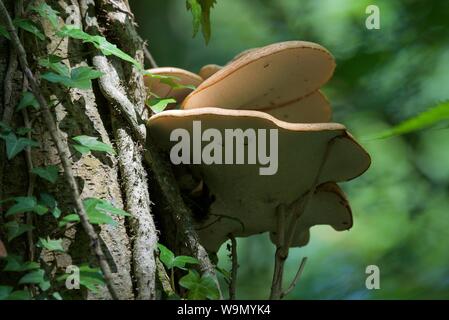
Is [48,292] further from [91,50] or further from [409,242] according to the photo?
[409,242]

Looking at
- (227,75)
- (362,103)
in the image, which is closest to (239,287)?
(362,103)

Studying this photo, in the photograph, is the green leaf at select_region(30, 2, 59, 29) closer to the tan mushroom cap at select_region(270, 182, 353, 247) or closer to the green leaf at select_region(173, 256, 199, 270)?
the green leaf at select_region(173, 256, 199, 270)

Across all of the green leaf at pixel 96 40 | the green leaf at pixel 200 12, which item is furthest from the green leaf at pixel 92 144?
the green leaf at pixel 200 12

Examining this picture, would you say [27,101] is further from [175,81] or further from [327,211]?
[327,211]

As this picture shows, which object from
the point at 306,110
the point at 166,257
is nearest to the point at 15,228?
the point at 166,257

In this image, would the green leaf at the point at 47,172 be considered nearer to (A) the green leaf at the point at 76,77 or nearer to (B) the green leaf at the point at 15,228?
(B) the green leaf at the point at 15,228
